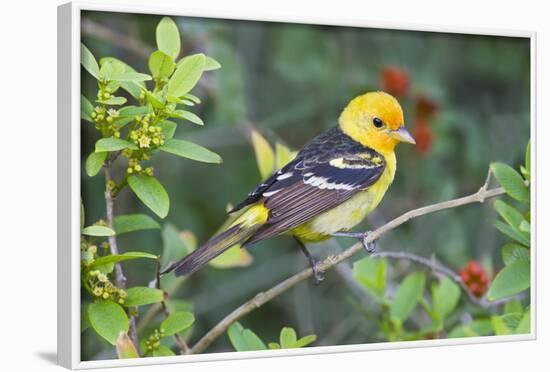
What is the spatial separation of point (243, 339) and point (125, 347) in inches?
22.6

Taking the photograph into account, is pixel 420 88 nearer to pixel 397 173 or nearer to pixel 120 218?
pixel 397 173

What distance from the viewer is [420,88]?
195 inches

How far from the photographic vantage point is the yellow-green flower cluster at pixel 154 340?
3917mm

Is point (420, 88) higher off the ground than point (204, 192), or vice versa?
point (420, 88)

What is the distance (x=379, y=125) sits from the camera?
4363 mm

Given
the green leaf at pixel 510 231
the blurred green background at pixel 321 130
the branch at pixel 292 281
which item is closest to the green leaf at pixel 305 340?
the branch at pixel 292 281

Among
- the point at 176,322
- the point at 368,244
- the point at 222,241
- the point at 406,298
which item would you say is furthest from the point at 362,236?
the point at 176,322

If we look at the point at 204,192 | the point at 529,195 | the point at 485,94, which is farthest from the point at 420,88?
the point at 204,192

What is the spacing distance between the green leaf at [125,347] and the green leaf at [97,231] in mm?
385

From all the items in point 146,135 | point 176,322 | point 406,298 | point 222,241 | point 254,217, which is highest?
point 146,135

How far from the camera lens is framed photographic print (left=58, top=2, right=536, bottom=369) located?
3787 millimetres

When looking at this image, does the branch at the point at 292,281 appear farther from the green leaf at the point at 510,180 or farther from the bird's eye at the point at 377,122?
the bird's eye at the point at 377,122

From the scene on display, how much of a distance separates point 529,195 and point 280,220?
1353mm

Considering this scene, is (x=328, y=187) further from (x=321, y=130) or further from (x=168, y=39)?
(x=168, y=39)
